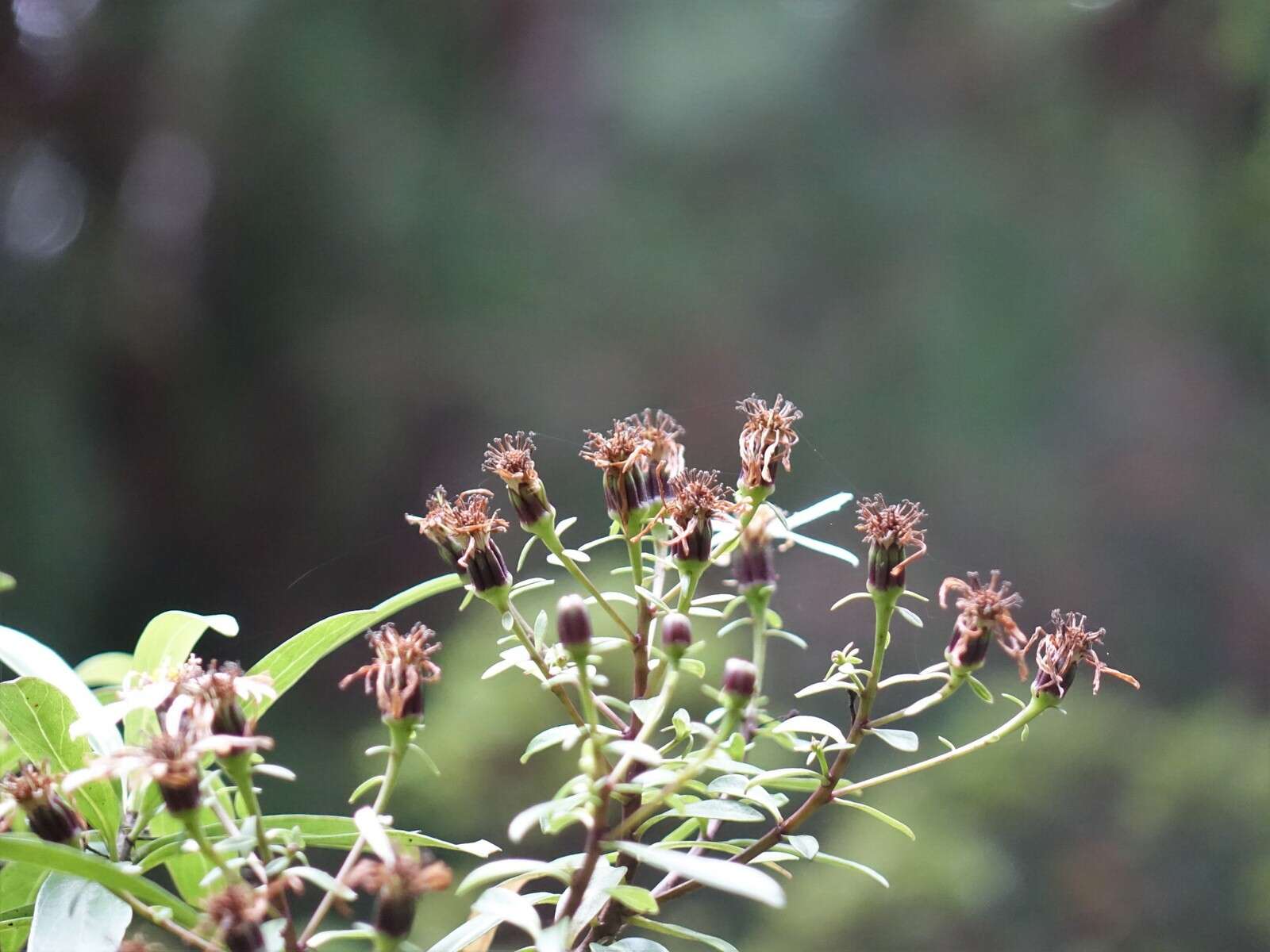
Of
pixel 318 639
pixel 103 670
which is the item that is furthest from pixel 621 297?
pixel 318 639

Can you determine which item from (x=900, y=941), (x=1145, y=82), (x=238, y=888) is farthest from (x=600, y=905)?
(x=1145, y=82)

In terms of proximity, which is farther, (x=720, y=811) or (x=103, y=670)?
(x=103, y=670)

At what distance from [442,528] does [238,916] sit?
0.37 feet

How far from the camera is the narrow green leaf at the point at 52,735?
0.99ft

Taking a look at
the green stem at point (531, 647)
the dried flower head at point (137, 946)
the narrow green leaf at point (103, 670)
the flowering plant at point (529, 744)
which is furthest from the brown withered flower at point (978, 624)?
the narrow green leaf at point (103, 670)

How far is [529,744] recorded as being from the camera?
11.7 inches

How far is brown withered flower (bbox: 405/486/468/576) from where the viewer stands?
29 centimetres

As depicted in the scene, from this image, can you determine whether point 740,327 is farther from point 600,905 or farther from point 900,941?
point 600,905

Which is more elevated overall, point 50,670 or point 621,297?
point 621,297

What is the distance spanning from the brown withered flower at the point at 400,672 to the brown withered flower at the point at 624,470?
0.22ft

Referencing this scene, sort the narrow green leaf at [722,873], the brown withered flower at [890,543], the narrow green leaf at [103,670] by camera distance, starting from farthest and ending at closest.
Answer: the narrow green leaf at [103,670] < the brown withered flower at [890,543] < the narrow green leaf at [722,873]

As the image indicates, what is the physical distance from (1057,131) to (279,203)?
1.23 metres

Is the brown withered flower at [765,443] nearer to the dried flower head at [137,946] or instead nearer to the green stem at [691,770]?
the green stem at [691,770]

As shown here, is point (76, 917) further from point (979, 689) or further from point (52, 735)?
point (979, 689)
